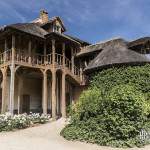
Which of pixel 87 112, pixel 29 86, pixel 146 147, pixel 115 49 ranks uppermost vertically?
pixel 115 49

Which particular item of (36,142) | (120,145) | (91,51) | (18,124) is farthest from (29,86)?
(120,145)

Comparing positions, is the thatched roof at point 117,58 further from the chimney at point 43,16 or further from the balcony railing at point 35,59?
the chimney at point 43,16

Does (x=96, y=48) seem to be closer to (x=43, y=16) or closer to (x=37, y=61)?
(x=37, y=61)

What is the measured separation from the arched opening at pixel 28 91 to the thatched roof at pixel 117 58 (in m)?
6.41

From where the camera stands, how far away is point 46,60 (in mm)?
26484

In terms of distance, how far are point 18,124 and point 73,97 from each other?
11103mm

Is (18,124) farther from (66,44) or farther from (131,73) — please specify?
(66,44)

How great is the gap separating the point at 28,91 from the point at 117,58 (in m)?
11.1

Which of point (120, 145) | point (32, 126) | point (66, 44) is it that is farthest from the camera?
point (66, 44)

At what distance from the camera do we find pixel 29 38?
25.2m

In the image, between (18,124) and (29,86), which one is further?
(29,86)

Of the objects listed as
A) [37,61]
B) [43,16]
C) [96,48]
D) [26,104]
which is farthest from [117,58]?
[43,16]

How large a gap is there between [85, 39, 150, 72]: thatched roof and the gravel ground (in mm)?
5730

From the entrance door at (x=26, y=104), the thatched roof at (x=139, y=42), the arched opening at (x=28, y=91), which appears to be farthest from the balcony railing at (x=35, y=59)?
the thatched roof at (x=139, y=42)
